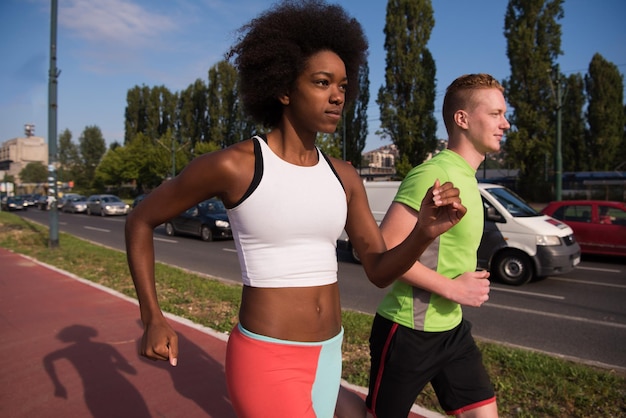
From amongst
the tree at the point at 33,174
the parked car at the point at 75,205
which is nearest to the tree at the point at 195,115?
the parked car at the point at 75,205

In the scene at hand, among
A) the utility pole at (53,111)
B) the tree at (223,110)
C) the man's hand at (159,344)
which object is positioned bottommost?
the man's hand at (159,344)

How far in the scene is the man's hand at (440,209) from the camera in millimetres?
1485

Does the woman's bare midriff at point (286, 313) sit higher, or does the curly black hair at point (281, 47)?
the curly black hair at point (281, 47)

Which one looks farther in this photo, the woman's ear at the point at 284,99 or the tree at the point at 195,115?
the tree at the point at 195,115

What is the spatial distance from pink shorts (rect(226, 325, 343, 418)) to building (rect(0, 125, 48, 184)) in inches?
4778

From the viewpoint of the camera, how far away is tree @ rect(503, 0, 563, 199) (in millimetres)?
27672

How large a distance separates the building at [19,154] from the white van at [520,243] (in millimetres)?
116994

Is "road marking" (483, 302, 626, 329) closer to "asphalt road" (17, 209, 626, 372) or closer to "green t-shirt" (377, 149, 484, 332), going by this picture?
"asphalt road" (17, 209, 626, 372)

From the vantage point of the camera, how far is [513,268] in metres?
8.57

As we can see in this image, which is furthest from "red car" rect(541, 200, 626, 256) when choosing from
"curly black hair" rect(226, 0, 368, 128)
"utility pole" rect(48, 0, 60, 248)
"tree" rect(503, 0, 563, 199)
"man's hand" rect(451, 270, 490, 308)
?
"tree" rect(503, 0, 563, 199)

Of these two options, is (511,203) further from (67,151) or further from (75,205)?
(67,151)

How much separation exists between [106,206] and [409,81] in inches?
846

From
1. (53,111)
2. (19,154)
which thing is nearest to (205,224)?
(53,111)

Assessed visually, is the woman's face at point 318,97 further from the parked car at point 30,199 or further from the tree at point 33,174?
the tree at point 33,174
